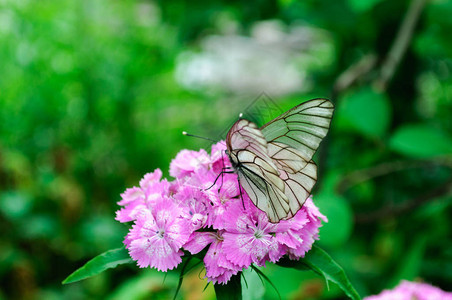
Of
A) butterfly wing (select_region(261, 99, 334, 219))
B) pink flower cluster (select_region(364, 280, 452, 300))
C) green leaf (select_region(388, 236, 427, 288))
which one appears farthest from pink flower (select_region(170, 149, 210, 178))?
green leaf (select_region(388, 236, 427, 288))

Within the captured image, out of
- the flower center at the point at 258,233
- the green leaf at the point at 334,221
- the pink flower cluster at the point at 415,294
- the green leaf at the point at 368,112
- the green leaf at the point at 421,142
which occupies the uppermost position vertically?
the green leaf at the point at 368,112

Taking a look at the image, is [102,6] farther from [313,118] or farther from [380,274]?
[313,118]

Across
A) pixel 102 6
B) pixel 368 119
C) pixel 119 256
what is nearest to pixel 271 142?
pixel 119 256

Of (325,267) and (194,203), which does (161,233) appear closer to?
(194,203)

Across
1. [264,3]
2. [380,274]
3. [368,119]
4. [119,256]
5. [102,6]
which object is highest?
[102,6]

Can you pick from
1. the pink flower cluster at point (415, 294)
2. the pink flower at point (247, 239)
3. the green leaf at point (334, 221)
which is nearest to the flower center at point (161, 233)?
the pink flower at point (247, 239)

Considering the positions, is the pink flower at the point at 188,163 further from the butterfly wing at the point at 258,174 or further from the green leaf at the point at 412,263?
the green leaf at the point at 412,263

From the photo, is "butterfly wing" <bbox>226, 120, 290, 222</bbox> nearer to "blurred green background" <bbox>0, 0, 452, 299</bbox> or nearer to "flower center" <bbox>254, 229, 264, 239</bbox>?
"flower center" <bbox>254, 229, 264, 239</bbox>
